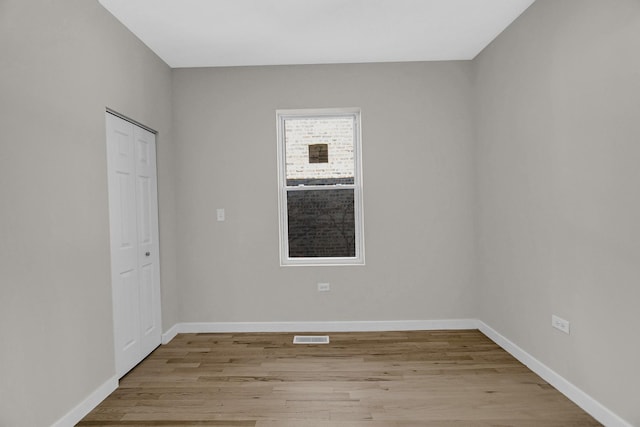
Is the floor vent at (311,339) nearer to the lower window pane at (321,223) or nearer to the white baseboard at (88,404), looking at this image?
the lower window pane at (321,223)

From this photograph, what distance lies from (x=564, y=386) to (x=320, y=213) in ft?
8.46

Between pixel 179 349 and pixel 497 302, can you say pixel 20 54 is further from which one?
pixel 497 302

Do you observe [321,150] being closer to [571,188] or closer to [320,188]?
[320,188]

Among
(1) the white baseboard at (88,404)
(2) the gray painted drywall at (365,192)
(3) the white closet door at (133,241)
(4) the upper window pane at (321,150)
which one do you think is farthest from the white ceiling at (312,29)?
(1) the white baseboard at (88,404)

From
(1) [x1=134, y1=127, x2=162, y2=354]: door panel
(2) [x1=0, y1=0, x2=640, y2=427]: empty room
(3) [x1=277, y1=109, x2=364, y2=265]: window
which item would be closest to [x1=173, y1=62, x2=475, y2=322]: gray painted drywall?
(2) [x1=0, y1=0, x2=640, y2=427]: empty room

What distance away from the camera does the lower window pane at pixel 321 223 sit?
13.8 ft

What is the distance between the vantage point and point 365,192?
4020 mm

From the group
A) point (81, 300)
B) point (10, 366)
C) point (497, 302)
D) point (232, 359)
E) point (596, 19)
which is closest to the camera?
point (10, 366)

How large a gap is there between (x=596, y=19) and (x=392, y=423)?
2669 millimetres

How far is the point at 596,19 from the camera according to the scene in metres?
2.24

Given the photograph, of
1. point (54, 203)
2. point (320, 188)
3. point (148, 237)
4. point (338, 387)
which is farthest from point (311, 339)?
point (54, 203)

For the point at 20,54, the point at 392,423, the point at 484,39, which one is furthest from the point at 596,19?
the point at 20,54

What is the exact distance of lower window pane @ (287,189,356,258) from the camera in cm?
419

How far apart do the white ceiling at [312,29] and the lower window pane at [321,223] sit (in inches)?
55.9
